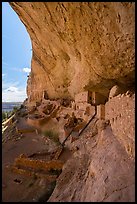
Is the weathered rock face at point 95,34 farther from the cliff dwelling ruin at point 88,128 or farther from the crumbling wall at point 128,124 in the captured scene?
the crumbling wall at point 128,124

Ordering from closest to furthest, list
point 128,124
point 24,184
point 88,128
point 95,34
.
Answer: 1. point 128,124
2. point 95,34
3. point 24,184
4. point 88,128

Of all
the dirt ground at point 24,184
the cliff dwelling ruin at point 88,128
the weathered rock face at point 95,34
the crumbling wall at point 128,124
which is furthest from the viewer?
the dirt ground at point 24,184

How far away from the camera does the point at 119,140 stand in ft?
20.2

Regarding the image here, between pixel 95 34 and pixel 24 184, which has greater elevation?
pixel 95 34

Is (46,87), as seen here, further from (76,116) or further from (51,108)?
(76,116)

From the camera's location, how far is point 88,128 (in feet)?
33.1

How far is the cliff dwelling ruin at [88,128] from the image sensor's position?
5.02 metres

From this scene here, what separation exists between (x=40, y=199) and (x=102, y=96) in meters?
7.10

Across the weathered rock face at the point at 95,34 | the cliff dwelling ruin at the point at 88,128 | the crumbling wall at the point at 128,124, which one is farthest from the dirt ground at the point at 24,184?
the weathered rock face at the point at 95,34

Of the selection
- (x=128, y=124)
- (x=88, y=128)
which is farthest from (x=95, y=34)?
(x=88, y=128)

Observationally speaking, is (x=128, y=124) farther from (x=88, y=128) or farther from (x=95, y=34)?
(x=88, y=128)

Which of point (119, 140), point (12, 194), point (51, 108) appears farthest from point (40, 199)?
point (51, 108)

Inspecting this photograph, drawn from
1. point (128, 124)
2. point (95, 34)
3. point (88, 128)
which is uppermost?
point (95, 34)

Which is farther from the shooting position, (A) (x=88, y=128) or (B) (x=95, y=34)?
(A) (x=88, y=128)
